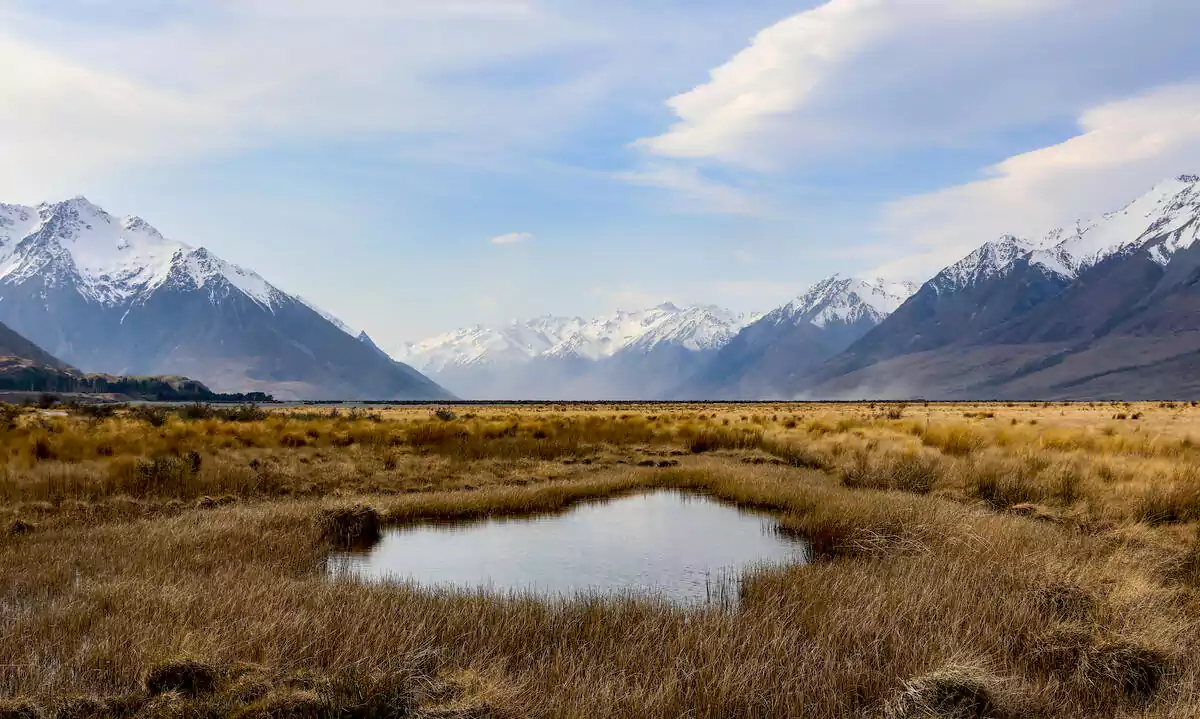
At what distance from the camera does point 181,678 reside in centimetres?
614

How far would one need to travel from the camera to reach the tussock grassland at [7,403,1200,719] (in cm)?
615

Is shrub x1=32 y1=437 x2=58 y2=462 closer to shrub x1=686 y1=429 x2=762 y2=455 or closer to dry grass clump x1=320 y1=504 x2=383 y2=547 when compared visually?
dry grass clump x1=320 y1=504 x2=383 y2=547

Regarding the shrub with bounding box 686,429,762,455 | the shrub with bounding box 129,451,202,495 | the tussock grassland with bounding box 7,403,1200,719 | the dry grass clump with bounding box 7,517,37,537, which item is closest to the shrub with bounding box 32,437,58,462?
the tussock grassland with bounding box 7,403,1200,719

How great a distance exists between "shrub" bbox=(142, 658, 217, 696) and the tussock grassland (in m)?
0.02

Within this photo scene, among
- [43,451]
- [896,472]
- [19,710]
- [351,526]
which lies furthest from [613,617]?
[43,451]

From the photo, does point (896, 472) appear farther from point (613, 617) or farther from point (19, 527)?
point (19, 527)

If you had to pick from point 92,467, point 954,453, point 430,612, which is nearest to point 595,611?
point 430,612

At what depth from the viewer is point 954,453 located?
75.9 feet

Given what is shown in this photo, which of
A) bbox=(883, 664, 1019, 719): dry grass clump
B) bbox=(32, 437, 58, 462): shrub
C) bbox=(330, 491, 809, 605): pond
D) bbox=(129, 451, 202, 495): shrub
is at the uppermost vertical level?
bbox=(32, 437, 58, 462): shrub

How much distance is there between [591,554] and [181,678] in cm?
816

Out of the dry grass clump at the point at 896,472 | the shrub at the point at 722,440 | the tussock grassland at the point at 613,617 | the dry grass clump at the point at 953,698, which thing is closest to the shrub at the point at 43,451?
the tussock grassland at the point at 613,617

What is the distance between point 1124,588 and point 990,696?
375 centimetres

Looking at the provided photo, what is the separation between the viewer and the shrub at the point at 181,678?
6035 millimetres

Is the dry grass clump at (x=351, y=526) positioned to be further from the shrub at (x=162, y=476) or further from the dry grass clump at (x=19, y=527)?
the shrub at (x=162, y=476)
